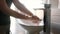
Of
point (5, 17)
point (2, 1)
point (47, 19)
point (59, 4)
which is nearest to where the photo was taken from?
point (2, 1)

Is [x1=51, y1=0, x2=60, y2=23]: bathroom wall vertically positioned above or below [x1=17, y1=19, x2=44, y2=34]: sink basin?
above

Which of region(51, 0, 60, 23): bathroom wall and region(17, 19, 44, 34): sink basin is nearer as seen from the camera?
region(17, 19, 44, 34): sink basin

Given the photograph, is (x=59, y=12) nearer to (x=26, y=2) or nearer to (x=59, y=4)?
(x=59, y=4)

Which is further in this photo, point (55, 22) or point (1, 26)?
point (55, 22)

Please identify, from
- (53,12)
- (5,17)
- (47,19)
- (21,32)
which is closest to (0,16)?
(5,17)

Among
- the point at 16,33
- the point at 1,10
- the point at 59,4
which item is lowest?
the point at 16,33

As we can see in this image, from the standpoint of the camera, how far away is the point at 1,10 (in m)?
0.89

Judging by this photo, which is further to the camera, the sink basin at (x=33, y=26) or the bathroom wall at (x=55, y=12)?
the bathroom wall at (x=55, y=12)

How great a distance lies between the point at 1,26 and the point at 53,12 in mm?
1080

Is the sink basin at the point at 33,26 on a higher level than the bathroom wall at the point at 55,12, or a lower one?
lower

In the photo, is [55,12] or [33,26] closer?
[33,26]

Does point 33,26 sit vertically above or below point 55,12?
below

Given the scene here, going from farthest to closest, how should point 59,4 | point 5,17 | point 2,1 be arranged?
1. point 59,4
2. point 5,17
3. point 2,1

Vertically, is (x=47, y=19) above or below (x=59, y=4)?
below
